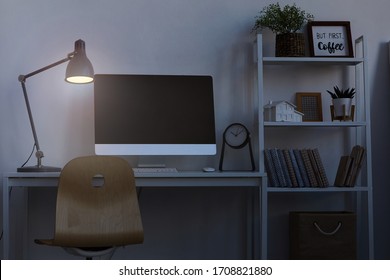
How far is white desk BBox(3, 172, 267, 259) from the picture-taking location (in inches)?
108

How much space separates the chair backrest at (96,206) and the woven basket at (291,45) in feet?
4.43

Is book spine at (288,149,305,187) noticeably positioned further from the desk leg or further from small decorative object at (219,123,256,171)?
the desk leg

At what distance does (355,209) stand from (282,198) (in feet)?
1.57

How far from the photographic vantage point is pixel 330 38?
346 centimetres

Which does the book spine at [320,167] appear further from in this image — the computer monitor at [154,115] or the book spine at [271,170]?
the computer monitor at [154,115]

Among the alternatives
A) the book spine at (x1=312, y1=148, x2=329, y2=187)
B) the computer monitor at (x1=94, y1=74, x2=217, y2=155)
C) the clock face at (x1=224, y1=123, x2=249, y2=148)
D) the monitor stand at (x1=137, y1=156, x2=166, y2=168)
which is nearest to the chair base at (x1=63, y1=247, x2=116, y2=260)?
the computer monitor at (x1=94, y1=74, x2=217, y2=155)

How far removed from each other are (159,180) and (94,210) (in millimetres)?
470

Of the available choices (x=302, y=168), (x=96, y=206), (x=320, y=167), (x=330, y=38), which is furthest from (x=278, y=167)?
(x=96, y=206)

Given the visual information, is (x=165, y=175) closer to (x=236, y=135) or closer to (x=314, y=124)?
(x=236, y=135)

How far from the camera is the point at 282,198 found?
11.5 ft

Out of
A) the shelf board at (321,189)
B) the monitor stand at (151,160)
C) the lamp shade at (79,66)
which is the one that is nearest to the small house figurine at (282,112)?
the shelf board at (321,189)
